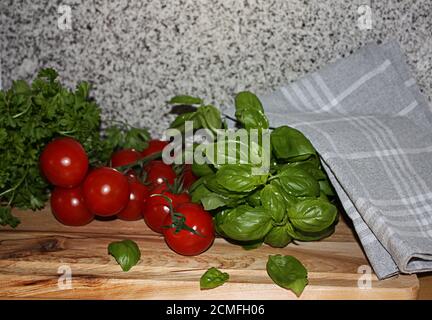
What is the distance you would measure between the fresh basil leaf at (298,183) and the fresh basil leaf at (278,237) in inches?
2.1

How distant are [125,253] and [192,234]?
0.31ft

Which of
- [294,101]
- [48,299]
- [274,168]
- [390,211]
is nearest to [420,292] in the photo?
[390,211]

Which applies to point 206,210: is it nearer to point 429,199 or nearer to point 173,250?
point 173,250

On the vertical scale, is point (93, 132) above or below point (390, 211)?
above

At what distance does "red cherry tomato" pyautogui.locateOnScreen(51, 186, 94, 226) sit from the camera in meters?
0.86

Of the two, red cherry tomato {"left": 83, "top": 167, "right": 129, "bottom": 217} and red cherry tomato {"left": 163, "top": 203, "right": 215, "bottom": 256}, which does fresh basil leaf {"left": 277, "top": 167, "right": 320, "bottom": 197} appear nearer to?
red cherry tomato {"left": 163, "top": 203, "right": 215, "bottom": 256}

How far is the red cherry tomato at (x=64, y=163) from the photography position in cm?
85

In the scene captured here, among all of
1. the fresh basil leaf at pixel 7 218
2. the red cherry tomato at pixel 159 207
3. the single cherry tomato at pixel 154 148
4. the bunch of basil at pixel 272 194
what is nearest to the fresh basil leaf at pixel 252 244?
the bunch of basil at pixel 272 194

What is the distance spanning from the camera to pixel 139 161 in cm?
92

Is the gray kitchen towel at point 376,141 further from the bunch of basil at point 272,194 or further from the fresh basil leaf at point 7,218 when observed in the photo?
the fresh basil leaf at point 7,218

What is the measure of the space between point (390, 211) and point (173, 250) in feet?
1.00

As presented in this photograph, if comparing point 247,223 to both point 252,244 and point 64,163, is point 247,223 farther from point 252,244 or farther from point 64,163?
point 64,163

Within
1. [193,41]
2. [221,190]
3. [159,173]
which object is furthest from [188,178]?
[193,41]

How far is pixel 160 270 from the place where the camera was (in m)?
0.78
